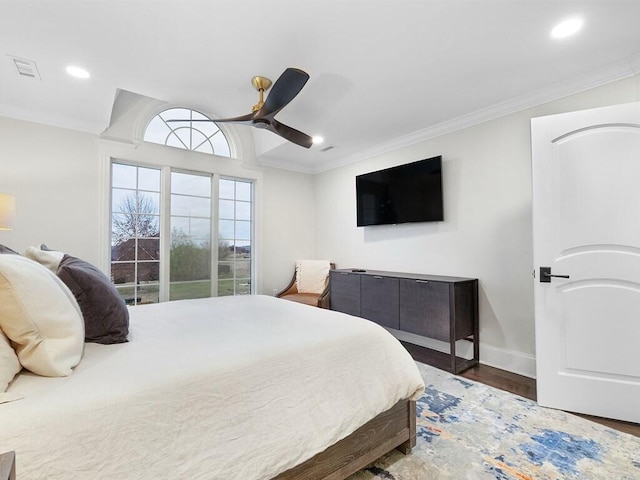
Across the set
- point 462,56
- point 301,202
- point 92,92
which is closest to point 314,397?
point 462,56

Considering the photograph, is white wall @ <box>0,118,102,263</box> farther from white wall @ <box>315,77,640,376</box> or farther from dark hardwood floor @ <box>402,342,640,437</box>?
dark hardwood floor @ <box>402,342,640,437</box>

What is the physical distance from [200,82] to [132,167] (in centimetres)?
157

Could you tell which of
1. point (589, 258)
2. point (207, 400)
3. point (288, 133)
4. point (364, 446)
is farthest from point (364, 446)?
point (288, 133)

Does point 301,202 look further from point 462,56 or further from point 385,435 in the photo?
point 385,435

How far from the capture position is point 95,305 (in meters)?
1.38

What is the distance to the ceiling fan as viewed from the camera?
1.97 meters

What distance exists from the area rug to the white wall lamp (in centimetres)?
300

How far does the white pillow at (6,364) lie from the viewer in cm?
91

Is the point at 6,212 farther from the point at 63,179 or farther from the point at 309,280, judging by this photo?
the point at 309,280

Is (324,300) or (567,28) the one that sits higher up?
(567,28)

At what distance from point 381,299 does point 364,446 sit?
199 cm

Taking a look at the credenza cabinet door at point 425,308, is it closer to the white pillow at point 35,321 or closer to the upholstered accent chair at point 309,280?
the upholstered accent chair at point 309,280

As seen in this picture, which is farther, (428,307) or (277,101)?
(428,307)

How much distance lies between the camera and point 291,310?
2.06 m
